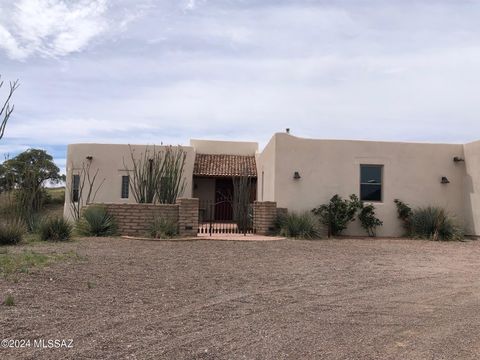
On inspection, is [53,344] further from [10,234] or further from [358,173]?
[358,173]

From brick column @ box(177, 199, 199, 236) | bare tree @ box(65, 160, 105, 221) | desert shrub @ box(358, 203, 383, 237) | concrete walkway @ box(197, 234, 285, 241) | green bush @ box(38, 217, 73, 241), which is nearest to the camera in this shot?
green bush @ box(38, 217, 73, 241)

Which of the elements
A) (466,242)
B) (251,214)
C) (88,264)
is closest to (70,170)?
(251,214)

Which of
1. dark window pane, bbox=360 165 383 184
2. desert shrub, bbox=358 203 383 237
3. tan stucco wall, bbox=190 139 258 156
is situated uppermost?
tan stucco wall, bbox=190 139 258 156

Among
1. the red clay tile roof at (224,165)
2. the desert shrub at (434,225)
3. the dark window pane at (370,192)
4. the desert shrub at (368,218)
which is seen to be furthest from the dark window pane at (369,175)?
the red clay tile roof at (224,165)

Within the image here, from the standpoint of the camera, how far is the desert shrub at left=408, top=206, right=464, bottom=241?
15.2m

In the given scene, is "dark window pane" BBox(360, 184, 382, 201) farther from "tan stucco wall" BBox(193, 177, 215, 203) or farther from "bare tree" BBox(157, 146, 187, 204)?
"tan stucco wall" BBox(193, 177, 215, 203)

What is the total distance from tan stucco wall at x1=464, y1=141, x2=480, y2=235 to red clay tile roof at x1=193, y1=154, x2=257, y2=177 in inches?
385

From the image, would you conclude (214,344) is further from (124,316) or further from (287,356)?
(124,316)

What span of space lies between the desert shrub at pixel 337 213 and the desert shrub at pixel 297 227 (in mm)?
709

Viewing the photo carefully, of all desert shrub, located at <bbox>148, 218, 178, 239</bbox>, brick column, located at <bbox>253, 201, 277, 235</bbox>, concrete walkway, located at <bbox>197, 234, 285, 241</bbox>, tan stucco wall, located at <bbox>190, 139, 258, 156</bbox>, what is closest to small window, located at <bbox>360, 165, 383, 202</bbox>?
brick column, located at <bbox>253, 201, 277, 235</bbox>

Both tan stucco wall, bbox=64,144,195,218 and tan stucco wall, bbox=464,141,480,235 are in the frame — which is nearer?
tan stucco wall, bbox=464,141,480,235

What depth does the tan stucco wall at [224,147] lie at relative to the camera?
1005 inches

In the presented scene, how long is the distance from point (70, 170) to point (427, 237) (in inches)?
625

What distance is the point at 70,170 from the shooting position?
21.6 m
